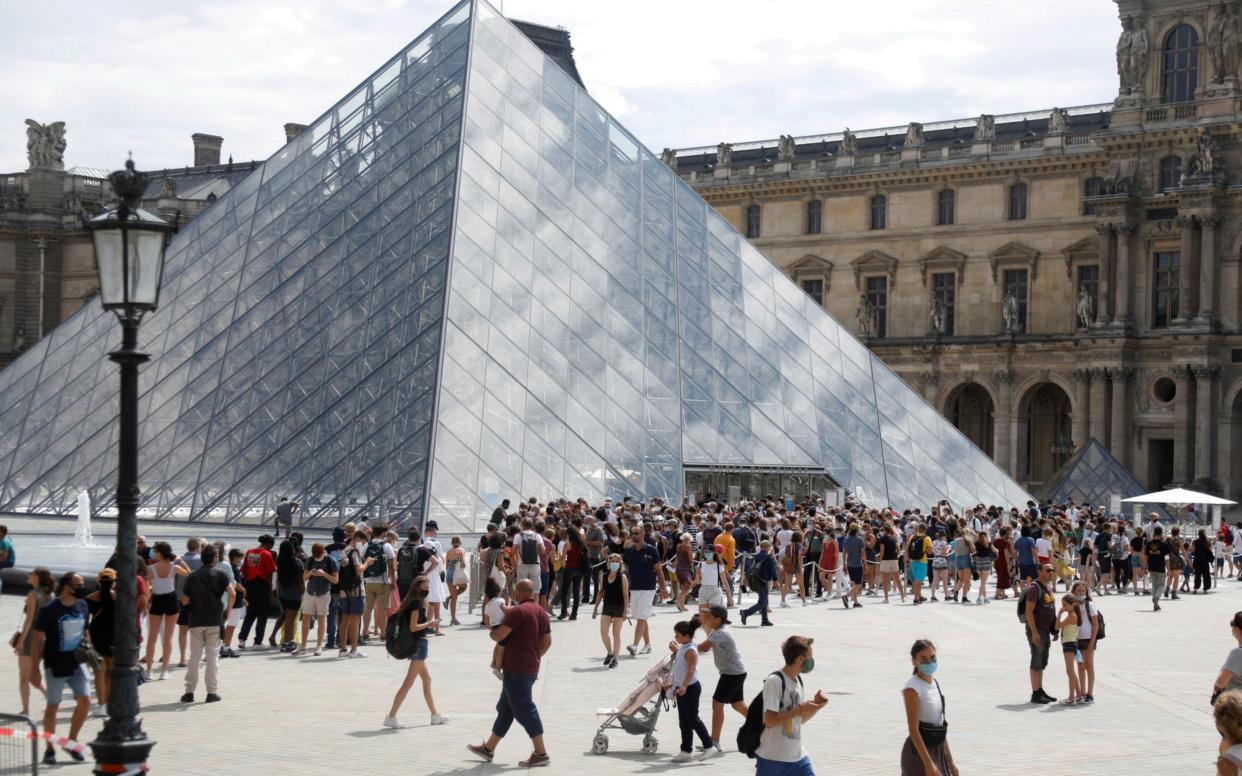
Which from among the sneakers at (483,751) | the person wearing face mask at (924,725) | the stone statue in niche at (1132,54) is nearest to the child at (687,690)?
the sneakers at (483,751)

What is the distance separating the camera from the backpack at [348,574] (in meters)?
15.6

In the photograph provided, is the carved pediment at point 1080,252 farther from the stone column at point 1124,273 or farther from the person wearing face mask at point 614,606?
the person wearing face mask at point 614,606

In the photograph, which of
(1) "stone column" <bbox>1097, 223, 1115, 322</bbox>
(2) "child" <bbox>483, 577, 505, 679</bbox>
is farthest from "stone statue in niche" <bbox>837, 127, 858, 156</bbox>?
(2) "child" <bbox>483, 577, 505, 679</bbox>

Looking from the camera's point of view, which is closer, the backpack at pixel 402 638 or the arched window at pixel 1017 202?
the backpack at pixel 402 638

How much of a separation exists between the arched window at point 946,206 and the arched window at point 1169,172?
817cm

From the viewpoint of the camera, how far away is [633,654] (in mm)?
16000

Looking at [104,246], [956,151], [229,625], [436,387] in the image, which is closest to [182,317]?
[436,387]

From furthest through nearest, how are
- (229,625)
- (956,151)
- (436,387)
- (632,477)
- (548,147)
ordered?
(956,151), (548,147), (632,477), (436,387), (229,625)

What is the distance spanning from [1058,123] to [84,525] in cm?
3782

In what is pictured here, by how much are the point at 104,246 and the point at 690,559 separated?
12428 millimetres

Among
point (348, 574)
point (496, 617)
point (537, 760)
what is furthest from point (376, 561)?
point (537, 760)

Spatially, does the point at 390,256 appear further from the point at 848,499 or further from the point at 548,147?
the point at 848,499

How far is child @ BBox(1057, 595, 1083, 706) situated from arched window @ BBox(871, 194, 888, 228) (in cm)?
4626

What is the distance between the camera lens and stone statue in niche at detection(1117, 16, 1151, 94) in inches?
1994
